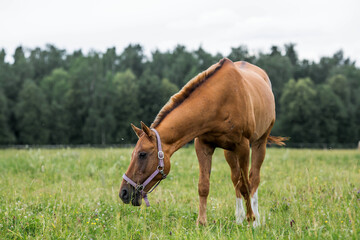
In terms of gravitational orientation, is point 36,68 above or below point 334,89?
above

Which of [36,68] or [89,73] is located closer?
[89,73]

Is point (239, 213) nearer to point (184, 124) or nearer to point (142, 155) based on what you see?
point (184, 124)

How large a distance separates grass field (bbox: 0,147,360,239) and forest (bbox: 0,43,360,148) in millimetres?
35366


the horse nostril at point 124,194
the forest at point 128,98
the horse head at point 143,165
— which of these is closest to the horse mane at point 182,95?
the horse head at point 143,165

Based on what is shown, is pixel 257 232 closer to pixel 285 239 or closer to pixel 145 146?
pixel 285 239

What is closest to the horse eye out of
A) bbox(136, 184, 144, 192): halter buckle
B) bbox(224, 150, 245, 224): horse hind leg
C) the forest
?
bbox(136, 184, 144, 192): halter buckle

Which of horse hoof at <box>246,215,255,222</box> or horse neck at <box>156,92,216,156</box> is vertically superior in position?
horse neck at <box>156,92,216,156</box>

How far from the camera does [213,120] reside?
4.42 m

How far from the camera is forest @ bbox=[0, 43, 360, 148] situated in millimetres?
49219

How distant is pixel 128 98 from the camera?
50531 mm

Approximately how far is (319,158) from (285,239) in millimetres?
9371

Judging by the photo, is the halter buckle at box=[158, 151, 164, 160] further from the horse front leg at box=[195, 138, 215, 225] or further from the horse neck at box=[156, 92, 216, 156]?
the horse front leg at box=[195, 138, 215, 225]

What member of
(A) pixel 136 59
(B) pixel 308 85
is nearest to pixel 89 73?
(A) pixel 136 59

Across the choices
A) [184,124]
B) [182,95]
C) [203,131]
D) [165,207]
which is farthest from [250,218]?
[182,95]
